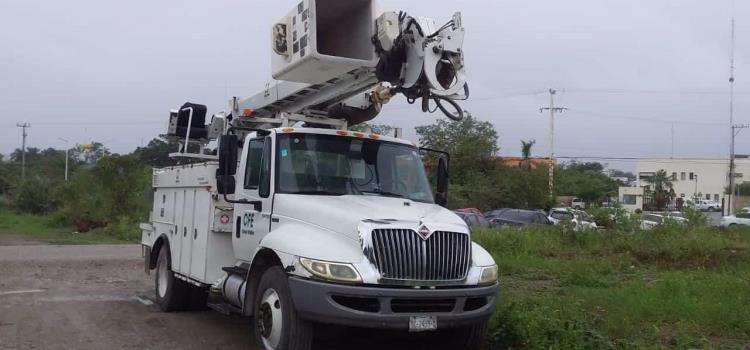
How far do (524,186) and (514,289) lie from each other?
34.3m

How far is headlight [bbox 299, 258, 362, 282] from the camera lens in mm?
6367

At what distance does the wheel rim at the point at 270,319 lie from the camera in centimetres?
691

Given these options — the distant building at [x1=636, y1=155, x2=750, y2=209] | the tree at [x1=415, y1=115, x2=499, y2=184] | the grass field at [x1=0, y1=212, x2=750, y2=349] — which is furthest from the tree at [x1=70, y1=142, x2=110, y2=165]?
the grass field at [x1=0, y1=212, x2=750, y2=349]

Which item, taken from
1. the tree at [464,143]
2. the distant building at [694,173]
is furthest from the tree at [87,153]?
the distant building at [694,173]

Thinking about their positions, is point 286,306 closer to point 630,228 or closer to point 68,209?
point 630,228

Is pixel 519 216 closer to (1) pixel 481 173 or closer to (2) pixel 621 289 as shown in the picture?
(1) pixel 481 173

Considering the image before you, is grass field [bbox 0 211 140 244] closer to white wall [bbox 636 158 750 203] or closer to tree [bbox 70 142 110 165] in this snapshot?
tree [bbox 70 142 110 165]

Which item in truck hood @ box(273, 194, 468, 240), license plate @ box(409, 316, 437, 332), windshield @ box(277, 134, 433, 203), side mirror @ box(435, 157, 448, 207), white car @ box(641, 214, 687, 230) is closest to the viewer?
license plate @ box(409, 316, 437, 332)

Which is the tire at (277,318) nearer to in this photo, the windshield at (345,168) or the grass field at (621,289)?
the windshield at (345,168)

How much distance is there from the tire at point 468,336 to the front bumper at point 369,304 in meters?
0.69

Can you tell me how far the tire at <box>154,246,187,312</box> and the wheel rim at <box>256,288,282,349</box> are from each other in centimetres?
381

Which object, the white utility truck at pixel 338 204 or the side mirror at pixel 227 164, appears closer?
the white utility truck at pixel 338 204

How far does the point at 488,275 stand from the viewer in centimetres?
708

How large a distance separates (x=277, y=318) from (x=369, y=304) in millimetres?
1054
